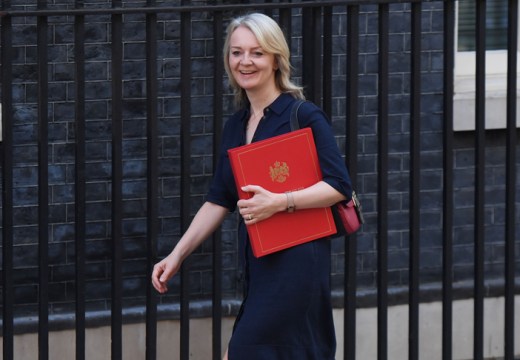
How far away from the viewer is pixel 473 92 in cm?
823

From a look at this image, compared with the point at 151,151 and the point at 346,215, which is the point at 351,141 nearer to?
the point at 346,215

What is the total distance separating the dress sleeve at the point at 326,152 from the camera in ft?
15.9

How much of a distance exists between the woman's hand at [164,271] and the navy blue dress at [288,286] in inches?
9.9

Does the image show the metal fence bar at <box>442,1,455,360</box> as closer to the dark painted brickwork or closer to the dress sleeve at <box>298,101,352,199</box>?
the dress sleeve at <box>298,101,352,199</box>

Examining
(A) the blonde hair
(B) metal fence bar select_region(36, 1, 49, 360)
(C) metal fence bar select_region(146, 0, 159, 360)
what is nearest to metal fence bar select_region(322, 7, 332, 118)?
(A) the blonde hair

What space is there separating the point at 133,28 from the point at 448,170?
2.40 metres

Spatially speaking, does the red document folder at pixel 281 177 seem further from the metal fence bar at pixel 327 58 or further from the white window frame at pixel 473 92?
the white window frame at pixel 473 92

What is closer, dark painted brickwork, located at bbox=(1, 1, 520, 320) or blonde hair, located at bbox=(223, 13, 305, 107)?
blonde hair, located at bbox=(223, 13, 305, 107)

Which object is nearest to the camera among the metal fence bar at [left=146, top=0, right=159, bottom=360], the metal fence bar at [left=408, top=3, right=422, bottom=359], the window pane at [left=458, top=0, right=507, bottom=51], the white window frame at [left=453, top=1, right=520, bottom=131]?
the metal fence bar at [left=146, top=0, right=159, bottom=360]

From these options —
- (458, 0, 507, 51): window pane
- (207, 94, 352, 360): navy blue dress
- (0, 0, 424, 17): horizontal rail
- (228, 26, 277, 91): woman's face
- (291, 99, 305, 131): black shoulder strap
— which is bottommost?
(207, 94, 352, 360): navy blue dress

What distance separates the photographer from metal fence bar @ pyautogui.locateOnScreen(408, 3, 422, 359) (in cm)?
557

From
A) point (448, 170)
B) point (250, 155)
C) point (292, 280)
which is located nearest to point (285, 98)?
point (250, 155)

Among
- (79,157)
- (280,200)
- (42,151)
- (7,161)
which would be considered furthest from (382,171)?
(7,161)

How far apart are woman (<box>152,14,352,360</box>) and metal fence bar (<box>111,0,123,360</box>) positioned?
12.3 inches
